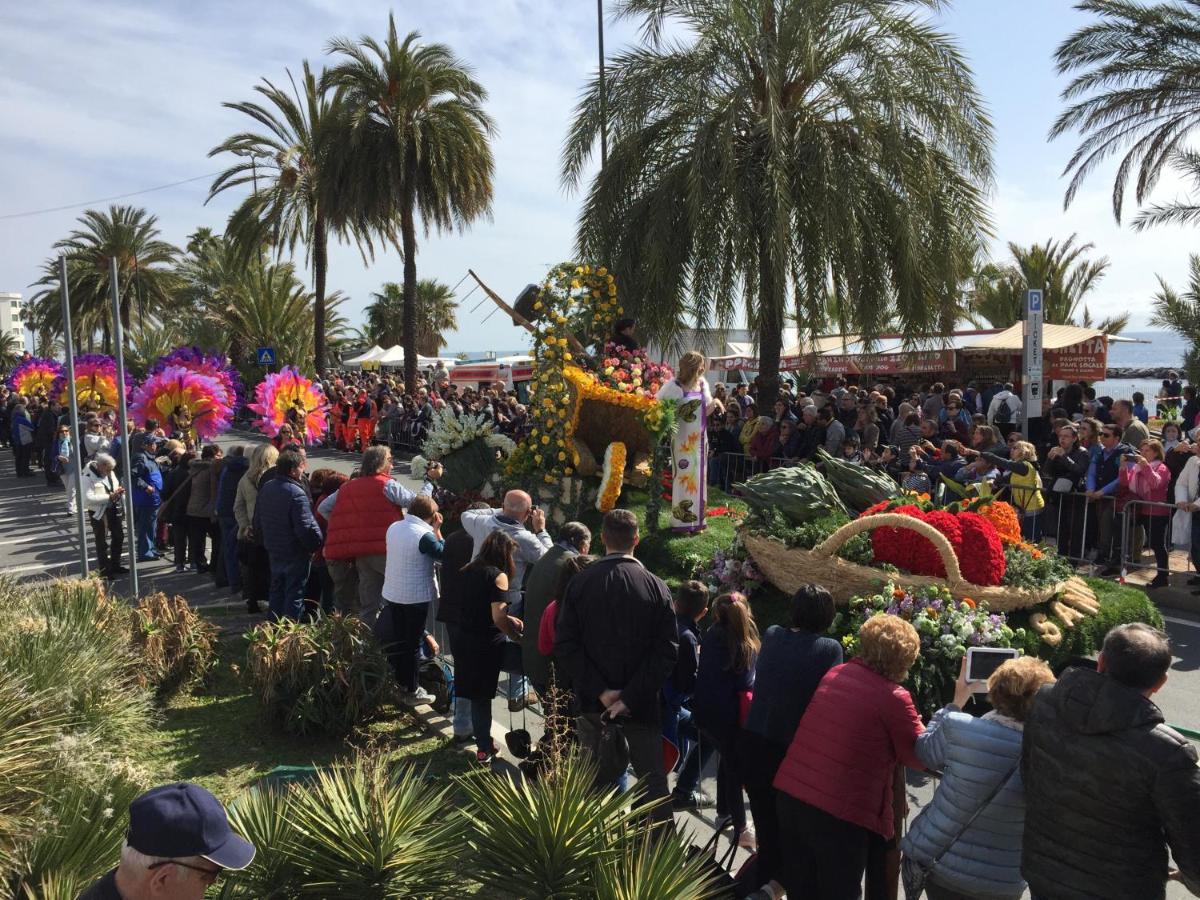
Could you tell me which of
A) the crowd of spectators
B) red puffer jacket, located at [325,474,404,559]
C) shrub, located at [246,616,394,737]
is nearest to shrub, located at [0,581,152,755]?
shrub, located at [246,616,394,737]

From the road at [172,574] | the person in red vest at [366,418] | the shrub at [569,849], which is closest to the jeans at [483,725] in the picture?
the road at [172,574]

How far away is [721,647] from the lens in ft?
15.4

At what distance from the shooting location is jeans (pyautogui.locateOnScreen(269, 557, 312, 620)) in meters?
8.36

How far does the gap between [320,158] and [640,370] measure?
14.9m

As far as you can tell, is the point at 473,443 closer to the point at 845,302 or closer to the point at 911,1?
the point at 845,302

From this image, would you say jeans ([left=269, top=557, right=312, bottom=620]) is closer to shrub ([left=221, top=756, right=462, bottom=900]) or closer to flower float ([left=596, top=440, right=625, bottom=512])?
flower float ([left=596, top=440, right=625, bottom=512])

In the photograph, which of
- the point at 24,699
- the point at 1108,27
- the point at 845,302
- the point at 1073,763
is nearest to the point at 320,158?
the point at 845,302

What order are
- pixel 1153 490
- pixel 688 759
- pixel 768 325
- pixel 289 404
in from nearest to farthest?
pixel 688 759 → pixel 1153 490 → pixel 289 404 → pixel 768 325

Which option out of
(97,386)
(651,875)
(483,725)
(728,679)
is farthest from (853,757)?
(97,386)

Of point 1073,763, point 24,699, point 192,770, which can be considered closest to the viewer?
point 1073,763

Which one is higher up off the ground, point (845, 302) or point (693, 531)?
point (845, 302)

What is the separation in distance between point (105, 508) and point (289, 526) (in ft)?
17.9

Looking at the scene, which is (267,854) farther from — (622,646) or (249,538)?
(249,538)

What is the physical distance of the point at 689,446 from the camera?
9.38 m
